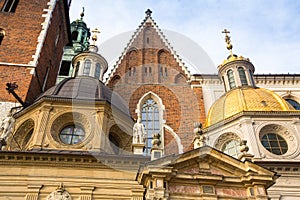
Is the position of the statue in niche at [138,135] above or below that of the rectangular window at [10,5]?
below

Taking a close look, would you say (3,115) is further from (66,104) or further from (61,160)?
(61,160)

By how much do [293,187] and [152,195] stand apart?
6.64m

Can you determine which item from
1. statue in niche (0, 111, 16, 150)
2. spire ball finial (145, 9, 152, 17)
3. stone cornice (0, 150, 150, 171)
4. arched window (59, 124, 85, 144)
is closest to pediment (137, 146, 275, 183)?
stone cornice (0, 150, 150, 171)

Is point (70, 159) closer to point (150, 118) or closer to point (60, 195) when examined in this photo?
point (60, 195)

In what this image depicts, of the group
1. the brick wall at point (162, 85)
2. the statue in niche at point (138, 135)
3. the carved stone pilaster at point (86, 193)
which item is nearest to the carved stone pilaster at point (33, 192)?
the carved stone pilaster at point (86, 193)

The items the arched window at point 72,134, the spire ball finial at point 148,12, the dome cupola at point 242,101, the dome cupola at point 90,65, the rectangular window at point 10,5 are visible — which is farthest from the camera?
the spire ball finial at point 148,12

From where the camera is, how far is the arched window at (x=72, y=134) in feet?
38.5

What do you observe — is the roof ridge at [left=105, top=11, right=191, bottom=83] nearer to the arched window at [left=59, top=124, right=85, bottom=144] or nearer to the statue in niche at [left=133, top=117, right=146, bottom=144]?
the arched window at [left=59, top=124, right=85, bottom=144]

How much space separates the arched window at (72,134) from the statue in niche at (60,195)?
2.42 metres

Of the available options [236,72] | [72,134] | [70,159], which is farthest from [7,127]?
[236,72]

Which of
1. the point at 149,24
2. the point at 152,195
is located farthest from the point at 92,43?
the point at 152,195

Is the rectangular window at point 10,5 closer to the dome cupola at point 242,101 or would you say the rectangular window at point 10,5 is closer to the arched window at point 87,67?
the arched window at point 87,67

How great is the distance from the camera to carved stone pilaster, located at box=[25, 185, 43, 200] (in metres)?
9.38

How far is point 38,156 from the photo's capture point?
10.1m
